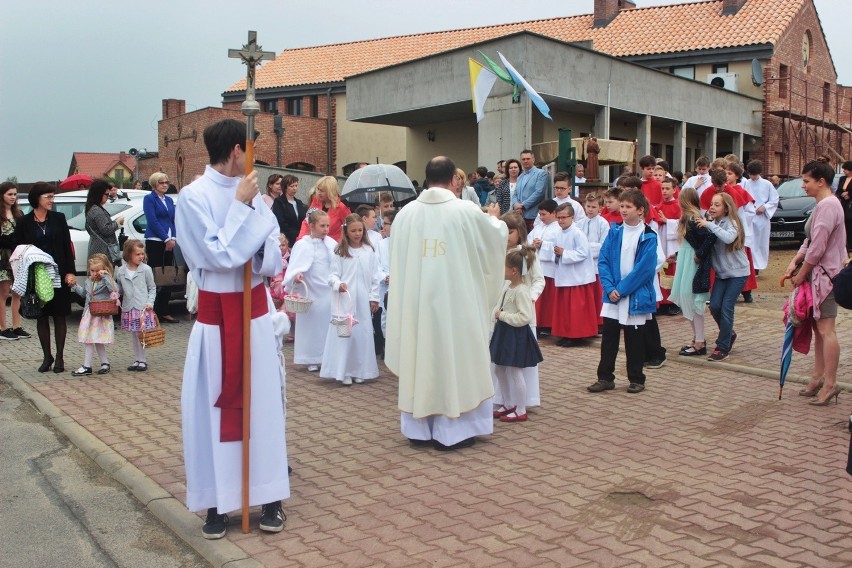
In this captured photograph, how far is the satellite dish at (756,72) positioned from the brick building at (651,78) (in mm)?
89

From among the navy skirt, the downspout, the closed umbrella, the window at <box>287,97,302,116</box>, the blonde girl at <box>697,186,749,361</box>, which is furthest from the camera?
the window at <box>287,97,302,116</box>

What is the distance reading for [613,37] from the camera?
36.8m

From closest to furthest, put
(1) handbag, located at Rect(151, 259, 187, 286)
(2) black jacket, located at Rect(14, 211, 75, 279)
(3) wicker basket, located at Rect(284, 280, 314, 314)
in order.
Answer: (3) wicker basket, located at Rect(284, 280, 314, 314)
(2) black jacket, located at Rect(14, 211, 75, 279)
(1) handbag, located at Rect(151, 259, 187, 286)

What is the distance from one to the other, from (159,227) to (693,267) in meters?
7.47

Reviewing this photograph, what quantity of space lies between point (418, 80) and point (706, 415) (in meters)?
20.1

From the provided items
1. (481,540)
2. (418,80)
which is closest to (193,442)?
(481,540)

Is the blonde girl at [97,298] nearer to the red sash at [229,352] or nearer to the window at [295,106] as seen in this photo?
the red sash at [229,352]

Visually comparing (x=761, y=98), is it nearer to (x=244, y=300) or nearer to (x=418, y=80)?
(x=418, y=80)

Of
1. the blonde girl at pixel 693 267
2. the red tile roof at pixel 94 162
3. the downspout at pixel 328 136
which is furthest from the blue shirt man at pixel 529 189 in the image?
the red tile roof at pixel 94 162

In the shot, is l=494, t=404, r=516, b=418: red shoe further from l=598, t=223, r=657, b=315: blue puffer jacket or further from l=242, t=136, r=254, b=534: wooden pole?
l=242, t=136, r=254, b=534: wooden pole

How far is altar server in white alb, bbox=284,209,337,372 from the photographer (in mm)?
9242

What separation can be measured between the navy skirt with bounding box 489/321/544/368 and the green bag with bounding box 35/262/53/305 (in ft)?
16.5

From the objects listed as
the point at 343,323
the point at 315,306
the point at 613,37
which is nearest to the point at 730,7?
the point at 613,37

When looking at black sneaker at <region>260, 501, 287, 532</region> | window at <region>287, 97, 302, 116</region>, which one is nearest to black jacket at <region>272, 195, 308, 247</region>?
black sneaker at <region>260, 501, 287, 532</region>
